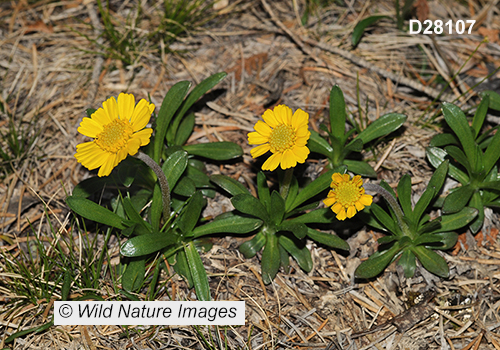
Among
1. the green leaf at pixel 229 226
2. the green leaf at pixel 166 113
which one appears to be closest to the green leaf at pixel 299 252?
the green leaf at pixel 229 226

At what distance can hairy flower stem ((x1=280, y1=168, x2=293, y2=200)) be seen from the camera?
2.41 metres

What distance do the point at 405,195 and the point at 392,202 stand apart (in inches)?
7.2

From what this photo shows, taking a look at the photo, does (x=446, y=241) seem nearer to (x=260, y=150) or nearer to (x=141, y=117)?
(x=260, y=150)

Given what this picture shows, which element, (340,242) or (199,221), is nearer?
(340,242)

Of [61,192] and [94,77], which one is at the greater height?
[94,77]

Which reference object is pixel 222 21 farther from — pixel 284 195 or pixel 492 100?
pixel 492 100

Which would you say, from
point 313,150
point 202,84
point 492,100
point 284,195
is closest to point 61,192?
point 202,84

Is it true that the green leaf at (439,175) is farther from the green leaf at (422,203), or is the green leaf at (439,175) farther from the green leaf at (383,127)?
the green leaf at (383,127)

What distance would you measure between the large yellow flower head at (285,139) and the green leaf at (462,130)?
1092 millimetres

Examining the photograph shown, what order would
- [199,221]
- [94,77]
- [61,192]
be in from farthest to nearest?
[94,77] → [61,192] → [199,221]

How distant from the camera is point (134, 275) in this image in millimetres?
2459

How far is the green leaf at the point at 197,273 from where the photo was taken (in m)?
2.45

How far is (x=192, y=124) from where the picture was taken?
3.01 metres

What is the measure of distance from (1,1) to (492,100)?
4083 mm
